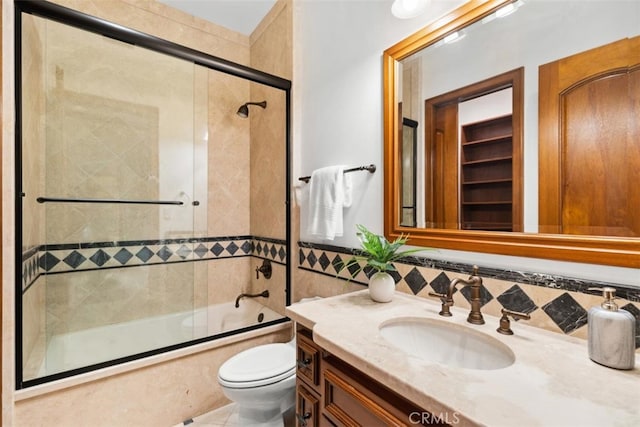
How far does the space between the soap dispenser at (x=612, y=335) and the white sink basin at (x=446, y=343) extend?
19 cm

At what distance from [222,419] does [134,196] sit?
1.56 metres

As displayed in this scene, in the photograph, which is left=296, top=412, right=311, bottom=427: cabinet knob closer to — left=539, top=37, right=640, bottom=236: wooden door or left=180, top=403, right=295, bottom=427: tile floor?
left=180, top=403, right=295, bottom=427: tile floor

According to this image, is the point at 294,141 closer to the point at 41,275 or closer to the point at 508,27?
the point at 508,27

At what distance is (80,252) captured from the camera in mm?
1832

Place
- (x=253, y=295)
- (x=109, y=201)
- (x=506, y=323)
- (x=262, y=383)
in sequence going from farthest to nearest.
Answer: (x=253, y=295), (x=109, y=201), (x=262, y=383), (x=506, y=323)

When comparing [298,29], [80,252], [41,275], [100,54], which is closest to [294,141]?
[298,29]

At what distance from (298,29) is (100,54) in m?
1.34

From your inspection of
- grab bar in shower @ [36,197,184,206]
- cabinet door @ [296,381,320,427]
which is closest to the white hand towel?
cabinet door @ [296,381,320,427]

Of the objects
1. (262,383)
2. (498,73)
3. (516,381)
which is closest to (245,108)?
(498,73)

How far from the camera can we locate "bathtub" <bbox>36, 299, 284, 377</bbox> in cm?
143

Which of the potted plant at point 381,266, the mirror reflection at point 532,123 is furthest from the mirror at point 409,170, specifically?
the potted plant at point 381,266

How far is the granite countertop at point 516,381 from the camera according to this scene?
494 mm

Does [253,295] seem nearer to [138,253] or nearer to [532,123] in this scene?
[138,253]

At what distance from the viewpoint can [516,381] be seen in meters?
0.59
